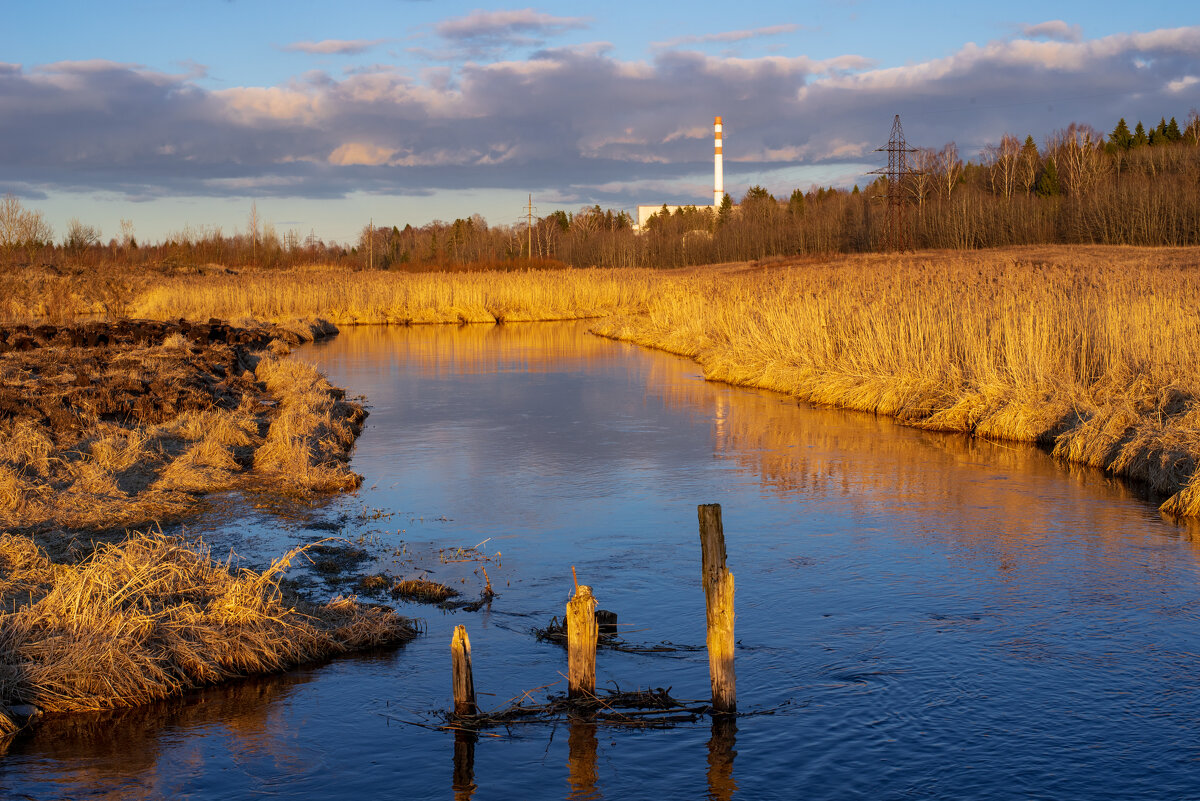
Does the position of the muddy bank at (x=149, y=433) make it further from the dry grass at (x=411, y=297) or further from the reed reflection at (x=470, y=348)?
the dry grass at (x=411, y=297)

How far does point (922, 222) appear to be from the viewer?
60.3 meters

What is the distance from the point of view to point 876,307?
63.8ft

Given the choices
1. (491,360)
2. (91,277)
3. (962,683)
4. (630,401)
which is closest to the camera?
(962,683)

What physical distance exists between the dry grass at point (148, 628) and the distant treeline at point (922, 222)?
36.2m

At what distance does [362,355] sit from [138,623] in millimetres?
21284

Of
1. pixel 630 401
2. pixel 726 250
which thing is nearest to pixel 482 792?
pixel 630 401

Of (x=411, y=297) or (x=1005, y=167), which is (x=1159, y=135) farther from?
(x=411, y=297)

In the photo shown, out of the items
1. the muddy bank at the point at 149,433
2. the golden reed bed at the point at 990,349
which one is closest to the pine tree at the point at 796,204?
the golden reed bed at the point at 990,349

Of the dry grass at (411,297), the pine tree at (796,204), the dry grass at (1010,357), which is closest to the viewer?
the dry grass at (1010,357)

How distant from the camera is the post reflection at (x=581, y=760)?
17.7ft

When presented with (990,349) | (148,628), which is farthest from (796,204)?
(148,628)

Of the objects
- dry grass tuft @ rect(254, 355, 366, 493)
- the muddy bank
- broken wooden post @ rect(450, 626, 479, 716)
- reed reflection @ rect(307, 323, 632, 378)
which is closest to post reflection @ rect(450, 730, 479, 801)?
broken wooden post @ rect(450, 626, 479, 716)

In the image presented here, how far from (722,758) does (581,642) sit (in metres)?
0.98

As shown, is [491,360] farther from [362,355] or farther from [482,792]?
[482,792]
